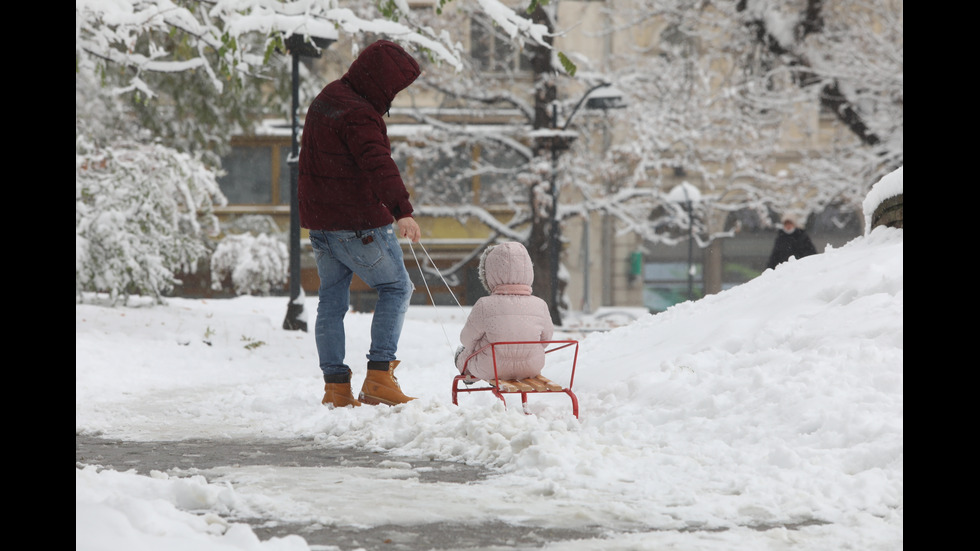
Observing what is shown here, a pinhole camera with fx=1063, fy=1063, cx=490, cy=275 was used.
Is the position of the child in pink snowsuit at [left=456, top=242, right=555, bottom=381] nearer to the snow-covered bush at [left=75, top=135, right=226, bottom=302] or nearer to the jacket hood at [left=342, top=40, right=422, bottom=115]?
the jacket hood at [left=342, top=40, right=422, bottom=115]

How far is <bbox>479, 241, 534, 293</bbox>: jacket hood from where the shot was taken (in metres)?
6.11

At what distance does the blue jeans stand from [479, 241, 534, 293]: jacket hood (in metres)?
0.47

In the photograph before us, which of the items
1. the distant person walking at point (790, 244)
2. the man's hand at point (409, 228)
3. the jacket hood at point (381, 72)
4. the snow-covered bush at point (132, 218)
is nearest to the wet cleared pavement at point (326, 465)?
the man's hand at point (409, 228)

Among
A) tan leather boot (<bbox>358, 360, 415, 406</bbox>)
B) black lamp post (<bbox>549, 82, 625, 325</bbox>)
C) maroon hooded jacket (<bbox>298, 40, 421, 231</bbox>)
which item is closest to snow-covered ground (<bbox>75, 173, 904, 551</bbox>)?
tan leather boot (<bbox>358, 360, 415, 406</bbox>)

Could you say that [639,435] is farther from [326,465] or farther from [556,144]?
[556,144]

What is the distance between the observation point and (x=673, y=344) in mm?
7312

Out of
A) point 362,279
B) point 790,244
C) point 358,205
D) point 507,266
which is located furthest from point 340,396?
point 790,244

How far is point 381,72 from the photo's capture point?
20.9 feet

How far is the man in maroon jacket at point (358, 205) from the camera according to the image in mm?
6254

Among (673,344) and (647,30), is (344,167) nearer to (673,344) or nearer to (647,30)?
(673,344)

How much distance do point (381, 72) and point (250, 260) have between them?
14079 mm
